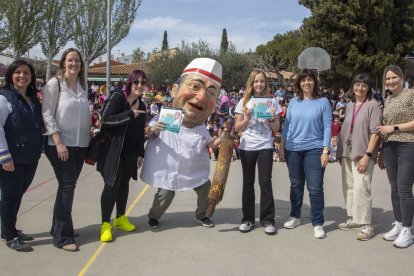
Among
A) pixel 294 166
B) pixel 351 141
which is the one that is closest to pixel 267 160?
pixel 294 166

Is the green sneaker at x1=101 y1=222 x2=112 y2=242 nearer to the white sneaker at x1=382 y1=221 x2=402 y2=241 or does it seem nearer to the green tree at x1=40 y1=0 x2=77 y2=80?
the white sneaker at x1=382 y1=221 x2=402 y2=241

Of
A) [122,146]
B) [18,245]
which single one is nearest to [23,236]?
[18,245]

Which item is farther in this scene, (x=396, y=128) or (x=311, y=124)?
(x=311, y=124)

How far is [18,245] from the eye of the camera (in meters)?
3.90

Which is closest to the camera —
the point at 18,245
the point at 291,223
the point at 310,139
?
the point at 18,245

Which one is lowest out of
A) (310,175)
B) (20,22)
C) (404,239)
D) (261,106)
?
(404,239)

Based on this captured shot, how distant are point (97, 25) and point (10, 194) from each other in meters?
24.1

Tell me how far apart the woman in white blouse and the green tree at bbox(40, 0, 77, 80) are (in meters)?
19.5

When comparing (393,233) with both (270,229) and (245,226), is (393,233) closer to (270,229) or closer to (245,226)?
(270,229)

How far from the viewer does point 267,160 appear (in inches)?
178

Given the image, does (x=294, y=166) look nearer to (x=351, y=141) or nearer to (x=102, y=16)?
(x=351, y=141)

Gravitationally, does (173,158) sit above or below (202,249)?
above

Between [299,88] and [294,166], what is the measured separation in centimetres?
85

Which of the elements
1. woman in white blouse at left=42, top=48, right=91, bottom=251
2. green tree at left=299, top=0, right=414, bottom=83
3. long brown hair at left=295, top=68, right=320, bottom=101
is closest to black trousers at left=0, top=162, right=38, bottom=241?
woman in white blouse at left=42, top=48, right=91, bottom=251
